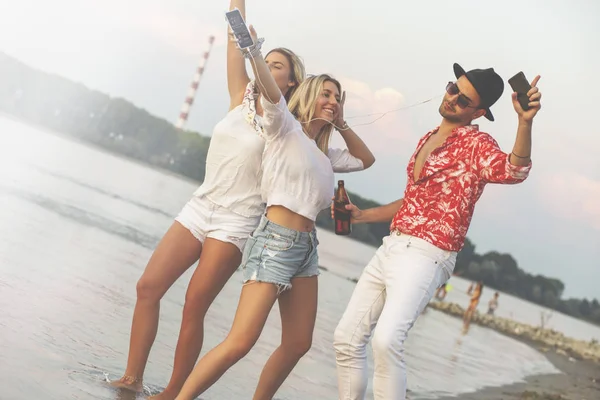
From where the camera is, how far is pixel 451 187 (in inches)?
161

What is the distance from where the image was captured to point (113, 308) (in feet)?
24.2

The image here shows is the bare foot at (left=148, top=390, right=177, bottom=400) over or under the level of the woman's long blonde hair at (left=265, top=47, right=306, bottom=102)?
under

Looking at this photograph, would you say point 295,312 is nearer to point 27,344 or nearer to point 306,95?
point 306,95

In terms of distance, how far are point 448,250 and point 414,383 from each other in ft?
14.5

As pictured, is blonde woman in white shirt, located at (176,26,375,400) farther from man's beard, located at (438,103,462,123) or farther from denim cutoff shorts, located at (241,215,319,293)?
man's beard, located at (438,103,462,123)

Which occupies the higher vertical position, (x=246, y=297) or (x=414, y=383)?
(x=246, y=297)

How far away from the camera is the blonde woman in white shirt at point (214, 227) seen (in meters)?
4.50

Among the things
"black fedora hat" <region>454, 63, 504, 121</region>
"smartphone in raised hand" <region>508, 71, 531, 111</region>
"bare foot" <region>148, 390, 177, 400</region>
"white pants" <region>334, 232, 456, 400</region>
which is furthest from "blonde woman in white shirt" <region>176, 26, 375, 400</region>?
"smartphone in raised hand" <region>508, 71, 531, 111</region>

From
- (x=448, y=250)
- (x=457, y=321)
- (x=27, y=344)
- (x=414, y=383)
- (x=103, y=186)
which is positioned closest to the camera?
(x=448, y=250)

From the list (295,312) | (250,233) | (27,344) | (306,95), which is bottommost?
(27,344)

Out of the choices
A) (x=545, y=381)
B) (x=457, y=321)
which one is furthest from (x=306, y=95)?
(x=457, y=321)

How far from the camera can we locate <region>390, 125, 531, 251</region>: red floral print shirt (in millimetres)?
4016

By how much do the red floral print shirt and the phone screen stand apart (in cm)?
98

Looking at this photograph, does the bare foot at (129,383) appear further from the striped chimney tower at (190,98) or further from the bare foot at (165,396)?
the striped chimney tower at (190,98)
